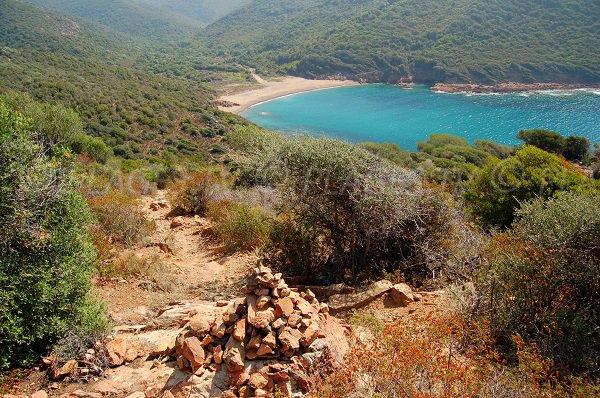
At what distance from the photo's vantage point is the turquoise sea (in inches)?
2114

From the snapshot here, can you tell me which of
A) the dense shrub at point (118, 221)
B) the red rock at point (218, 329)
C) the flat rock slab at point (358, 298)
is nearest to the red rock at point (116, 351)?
the red rock at point (218, 329)

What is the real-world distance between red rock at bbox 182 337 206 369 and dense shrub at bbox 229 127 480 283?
130 inches

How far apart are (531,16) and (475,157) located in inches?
3361

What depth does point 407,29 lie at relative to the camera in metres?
113

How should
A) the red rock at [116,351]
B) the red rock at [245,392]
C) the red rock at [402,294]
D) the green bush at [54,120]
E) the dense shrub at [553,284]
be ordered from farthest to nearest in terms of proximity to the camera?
1. the green bush at [54,120]
2. the red rock at [402,294]
3. the dense shrub at [553,284]
4. the red rock at [116,351]
5. the red rock at [245,392]

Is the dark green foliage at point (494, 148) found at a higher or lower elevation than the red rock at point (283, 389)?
lower

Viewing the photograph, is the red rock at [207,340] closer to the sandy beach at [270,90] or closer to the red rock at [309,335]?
the red rock at [309,335]

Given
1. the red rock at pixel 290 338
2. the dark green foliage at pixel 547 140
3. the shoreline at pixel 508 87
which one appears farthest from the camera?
the shoreline at pixel 508 87

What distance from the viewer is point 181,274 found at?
867 cm

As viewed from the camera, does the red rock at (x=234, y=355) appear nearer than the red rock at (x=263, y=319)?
Yes

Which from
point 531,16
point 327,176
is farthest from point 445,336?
point 531,16

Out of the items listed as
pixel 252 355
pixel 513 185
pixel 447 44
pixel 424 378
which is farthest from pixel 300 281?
pixel 447 44

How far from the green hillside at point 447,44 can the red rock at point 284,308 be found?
292 ft

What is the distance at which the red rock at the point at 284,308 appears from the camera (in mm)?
4746
